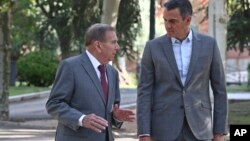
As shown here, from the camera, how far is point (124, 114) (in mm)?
4961

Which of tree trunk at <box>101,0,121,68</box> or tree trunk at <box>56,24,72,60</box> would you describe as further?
tree trunk at <box>56,24,72,60</box>

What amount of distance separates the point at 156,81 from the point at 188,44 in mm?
385

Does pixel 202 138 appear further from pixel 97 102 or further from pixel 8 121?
pixel 8 121

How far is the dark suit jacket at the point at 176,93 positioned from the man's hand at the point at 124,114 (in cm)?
14

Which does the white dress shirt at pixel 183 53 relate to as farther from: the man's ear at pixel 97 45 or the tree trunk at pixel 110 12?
the tree trunk at pixel 110 12

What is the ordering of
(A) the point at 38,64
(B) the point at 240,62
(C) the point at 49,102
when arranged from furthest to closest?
(B) the point at 240,62
(A) the point at 38,64
(C) the point at 49,102

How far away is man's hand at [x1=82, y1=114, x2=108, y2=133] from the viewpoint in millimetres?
4602

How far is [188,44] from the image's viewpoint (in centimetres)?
522

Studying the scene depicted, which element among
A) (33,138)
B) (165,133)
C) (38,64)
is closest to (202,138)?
(165,133)

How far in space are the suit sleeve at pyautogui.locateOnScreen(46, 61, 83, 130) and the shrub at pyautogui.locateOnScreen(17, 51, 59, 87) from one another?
3069 centimetres

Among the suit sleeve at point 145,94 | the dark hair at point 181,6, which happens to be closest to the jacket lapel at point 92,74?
the suit sleeve at point 145,94

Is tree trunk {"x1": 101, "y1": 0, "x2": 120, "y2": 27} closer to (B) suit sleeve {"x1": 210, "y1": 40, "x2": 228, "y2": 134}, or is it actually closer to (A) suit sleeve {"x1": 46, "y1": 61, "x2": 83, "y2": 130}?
(B) suit sleeve {"x1": 210, "y1": 40, "x2": 228, "y2": 134}

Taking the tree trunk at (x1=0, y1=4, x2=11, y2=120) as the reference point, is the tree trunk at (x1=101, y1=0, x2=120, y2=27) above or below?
above

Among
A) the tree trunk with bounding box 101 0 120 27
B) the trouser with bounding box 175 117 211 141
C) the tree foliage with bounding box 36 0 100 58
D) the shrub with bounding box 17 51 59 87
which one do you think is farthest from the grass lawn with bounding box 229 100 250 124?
the shrub with bounding box 17 51 59 87
